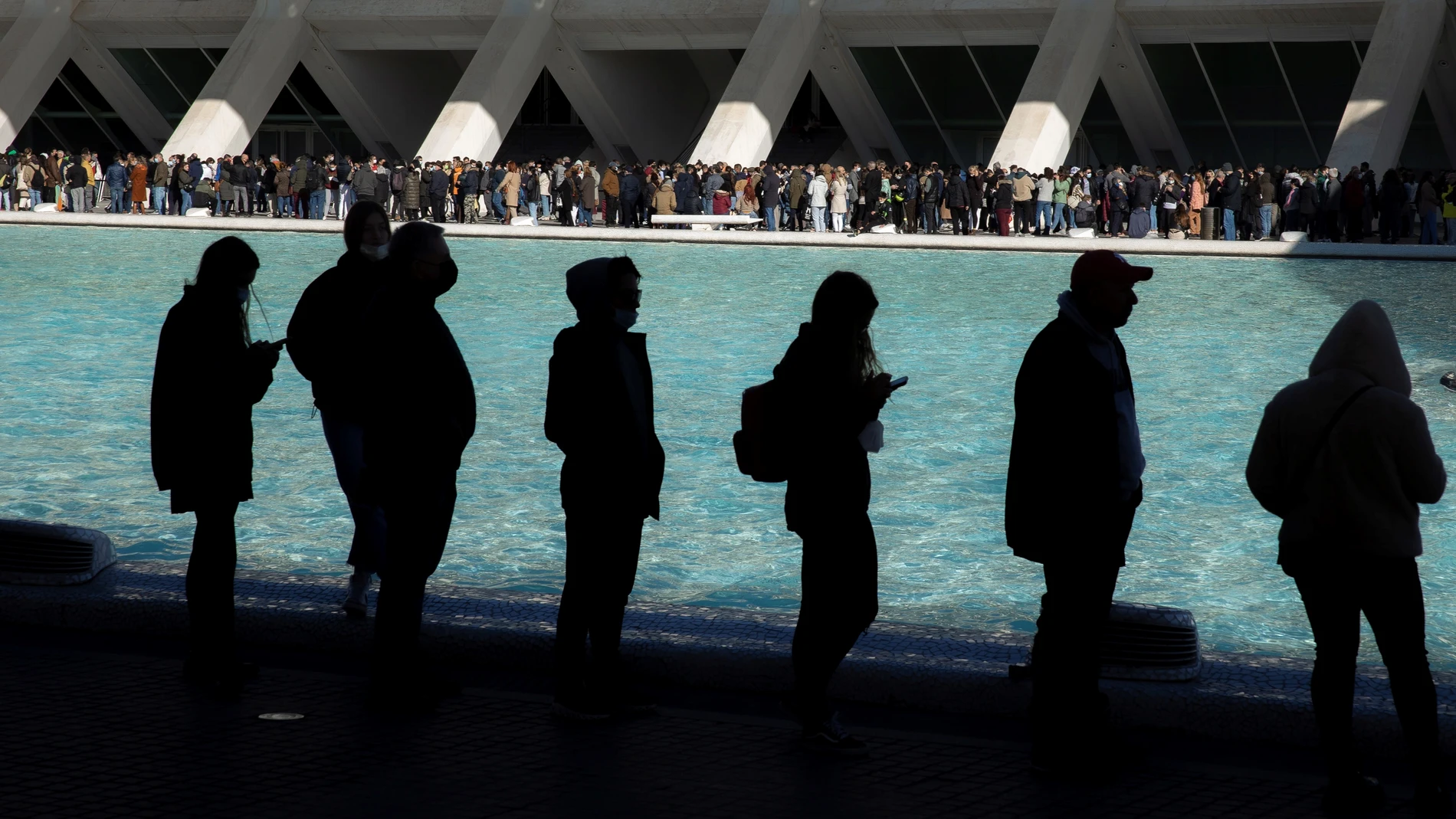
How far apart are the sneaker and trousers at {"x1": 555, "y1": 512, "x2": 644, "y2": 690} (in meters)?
0.70

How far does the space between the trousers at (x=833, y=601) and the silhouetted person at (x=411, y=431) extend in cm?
119

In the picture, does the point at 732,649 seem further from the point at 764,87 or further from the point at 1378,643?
the point at 764,87

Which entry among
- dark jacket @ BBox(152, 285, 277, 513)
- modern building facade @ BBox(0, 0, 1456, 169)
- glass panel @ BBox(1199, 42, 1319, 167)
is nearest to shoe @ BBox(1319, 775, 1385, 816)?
dark jacket @ BBox(152, 285, 277, 513)

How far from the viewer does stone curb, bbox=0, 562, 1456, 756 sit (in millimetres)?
5137

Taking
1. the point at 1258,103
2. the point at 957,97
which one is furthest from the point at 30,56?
the point at 1258,103

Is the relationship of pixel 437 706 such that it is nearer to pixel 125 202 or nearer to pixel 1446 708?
pixel 1446 708

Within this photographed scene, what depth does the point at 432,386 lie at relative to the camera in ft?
17.7

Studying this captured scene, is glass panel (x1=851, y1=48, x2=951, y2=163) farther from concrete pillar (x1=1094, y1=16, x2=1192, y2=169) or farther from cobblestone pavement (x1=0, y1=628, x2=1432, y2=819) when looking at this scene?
cobblestone pavement (x1=0, y1=628, x2=1432, y2=819)

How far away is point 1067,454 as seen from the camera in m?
4.79

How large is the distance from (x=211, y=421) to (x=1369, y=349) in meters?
3.45

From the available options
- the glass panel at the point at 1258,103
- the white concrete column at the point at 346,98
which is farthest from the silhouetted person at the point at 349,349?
the white concrete column at the point at 346,98

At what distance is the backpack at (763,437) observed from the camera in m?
5.03

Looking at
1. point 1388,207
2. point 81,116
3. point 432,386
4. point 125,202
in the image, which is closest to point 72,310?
point 432,386

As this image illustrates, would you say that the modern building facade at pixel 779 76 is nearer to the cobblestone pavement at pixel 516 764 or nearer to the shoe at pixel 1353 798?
the cobblestone pavement at pixel 516 764
